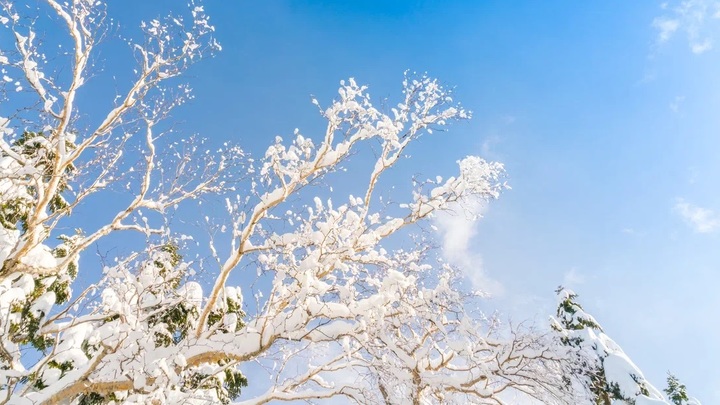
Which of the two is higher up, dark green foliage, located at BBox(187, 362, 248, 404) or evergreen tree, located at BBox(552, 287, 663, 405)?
evergreen tree, located at BBox(552, 287, 663, 405)

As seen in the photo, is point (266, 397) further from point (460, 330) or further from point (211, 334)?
point (460, 330)

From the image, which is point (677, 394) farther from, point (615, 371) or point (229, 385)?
point (229, 385)

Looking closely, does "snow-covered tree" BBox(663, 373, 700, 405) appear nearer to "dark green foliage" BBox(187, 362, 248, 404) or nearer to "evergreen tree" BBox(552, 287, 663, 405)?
"evergreen tree" BBox(552, 287, 663, 405)

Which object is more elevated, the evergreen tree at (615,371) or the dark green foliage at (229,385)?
the evergreen tree at (615,371)

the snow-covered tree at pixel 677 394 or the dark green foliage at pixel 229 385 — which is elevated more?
the snow-covered tree at pixel 677 394

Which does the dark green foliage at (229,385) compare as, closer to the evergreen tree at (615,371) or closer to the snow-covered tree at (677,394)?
the evergreen tree at (615,371)

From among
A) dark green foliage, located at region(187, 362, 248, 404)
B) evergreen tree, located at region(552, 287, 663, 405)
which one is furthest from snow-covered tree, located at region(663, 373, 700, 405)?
dark green foliage, located at region(187, 362, 248, 404)

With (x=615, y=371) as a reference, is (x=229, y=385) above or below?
below

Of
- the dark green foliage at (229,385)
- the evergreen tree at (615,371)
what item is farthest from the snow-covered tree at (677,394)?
the dark green foliage at (229,385)

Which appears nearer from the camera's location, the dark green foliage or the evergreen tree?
the dark green foliage

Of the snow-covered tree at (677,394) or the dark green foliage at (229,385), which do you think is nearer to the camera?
the dark green foliage at (229,385)

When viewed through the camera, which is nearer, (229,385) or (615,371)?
(229,385)

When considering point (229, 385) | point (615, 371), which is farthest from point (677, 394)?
point (229, 385)

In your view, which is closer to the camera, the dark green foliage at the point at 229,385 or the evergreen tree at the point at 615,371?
the dark green foliage at the point at 229,385
